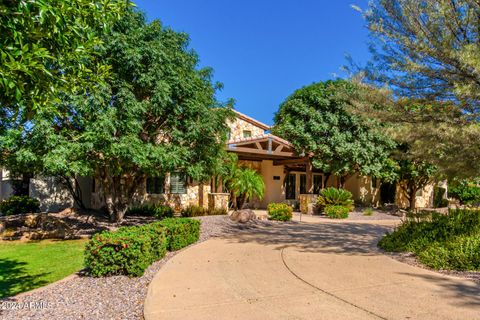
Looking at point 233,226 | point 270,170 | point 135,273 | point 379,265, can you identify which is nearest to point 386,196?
point 270,170

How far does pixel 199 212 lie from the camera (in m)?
15.7

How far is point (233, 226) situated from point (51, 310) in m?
8.35

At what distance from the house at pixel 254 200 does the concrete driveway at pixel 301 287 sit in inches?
213

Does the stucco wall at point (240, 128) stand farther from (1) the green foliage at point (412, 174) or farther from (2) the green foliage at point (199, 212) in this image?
(1) the green foliage at point (412, 174)

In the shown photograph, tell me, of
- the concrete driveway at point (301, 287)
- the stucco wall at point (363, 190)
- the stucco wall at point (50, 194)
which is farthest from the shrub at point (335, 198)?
the stucco wall at point (50, 194)

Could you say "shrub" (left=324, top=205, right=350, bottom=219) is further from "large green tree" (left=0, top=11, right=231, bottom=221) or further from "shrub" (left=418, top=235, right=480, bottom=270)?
"shrub" (left=418, top=235, right=480, bottom=270)

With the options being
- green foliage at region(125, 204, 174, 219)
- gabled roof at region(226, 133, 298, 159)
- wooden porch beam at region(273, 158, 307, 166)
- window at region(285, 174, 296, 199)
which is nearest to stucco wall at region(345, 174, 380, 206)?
window at region(285, 174, 296, 199)

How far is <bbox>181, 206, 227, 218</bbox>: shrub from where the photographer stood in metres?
15.4

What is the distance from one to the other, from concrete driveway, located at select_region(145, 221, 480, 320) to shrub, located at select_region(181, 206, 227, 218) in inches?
271

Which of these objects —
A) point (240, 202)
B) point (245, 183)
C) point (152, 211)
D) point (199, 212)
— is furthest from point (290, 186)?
point (152, 211)

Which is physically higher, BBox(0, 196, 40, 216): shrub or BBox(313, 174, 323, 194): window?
A: BBox(313, 174, 323, 194): window

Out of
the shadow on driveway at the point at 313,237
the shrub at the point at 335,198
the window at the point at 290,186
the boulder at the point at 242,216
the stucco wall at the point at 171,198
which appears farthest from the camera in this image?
the window at the point at 290,186

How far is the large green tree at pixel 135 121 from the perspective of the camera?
27.3ft

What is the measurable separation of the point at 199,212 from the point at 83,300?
1071 centimetres
